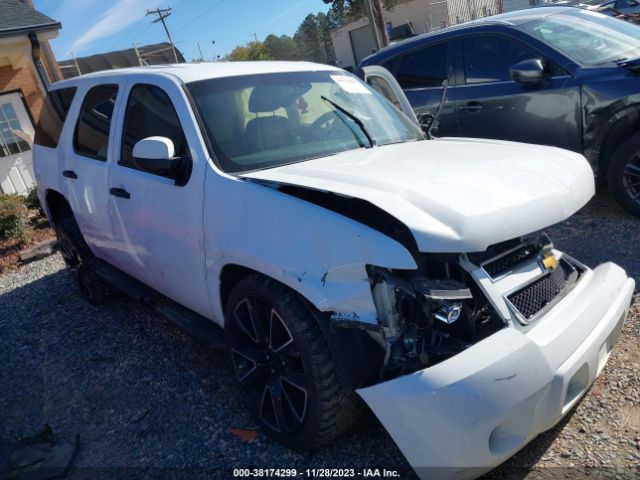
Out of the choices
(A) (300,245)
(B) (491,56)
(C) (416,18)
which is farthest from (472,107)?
(C) (416,18)

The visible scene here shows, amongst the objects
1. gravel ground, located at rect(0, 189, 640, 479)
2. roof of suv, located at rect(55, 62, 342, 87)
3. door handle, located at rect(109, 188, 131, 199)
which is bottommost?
gravel ground, located at rect(0, 189, 640, 479)

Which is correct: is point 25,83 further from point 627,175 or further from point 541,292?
point 541,292

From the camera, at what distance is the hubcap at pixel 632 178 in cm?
443

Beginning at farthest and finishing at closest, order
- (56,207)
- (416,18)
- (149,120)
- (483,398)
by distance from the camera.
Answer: (416,18) < (56,207) < (149,120) < (483,398)

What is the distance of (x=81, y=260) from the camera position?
15.6 ft

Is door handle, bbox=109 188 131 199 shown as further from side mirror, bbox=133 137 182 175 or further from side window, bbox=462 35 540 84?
side window, bbox=462 35 540 84

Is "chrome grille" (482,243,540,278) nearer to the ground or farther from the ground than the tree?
nearer to the ground

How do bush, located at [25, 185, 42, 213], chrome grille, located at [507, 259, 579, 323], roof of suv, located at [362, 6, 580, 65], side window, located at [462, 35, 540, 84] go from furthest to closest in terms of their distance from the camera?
bush, located at [25, 185, 42, 213] < roof of suv, located at [362, 6, 580, 65] < side window, located at [462, 35, 540, 84] < chrome grille, located at [507, 259, 579, 323]

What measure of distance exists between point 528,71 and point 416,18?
95.0ft

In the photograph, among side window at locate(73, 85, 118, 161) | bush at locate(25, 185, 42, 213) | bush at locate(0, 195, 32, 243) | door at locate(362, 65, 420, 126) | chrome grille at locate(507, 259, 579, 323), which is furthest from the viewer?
bush at locate(25, 185, 42, 213)

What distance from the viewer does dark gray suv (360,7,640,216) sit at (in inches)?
177

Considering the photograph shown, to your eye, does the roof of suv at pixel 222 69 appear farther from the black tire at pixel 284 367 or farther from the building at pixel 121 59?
the building at pixel 121 59

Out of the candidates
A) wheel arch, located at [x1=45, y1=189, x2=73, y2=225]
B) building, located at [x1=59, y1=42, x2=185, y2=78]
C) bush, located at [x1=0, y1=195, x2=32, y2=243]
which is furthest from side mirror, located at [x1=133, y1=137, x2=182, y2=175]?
building, located at [x1=59, y1=42, x2=185, y2=78]

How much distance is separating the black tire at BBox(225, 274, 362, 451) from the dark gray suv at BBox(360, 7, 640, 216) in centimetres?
359
